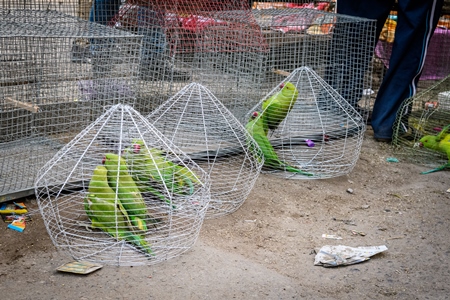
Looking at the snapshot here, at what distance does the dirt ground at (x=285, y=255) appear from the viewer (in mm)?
2898

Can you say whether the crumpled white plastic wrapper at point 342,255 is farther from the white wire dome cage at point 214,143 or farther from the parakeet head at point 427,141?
the parakeet head at point 427,141

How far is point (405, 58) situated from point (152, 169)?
3.11m

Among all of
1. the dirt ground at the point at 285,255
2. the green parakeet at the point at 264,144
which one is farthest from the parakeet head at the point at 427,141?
the green parakeet at the point at 264,144

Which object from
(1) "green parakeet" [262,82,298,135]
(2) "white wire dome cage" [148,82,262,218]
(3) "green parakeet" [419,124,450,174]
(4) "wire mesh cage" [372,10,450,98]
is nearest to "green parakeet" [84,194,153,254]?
(2) "white wire dome cage" [148,82,262,218]

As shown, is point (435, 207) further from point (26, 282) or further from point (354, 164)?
point (26, 282)

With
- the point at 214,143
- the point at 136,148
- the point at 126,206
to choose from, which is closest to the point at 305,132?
the point at 214,143

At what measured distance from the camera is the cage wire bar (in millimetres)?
3814

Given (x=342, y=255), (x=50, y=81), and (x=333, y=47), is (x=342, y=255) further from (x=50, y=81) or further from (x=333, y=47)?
(x=333, y=47)

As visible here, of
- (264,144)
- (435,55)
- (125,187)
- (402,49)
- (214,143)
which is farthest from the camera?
(435,55)

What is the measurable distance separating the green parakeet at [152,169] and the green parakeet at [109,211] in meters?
0.18

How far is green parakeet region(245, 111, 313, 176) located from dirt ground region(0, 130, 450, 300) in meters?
0.12

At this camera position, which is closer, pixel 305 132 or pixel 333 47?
pixel 305 132

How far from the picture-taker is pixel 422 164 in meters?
5.07

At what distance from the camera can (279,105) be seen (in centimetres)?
451
